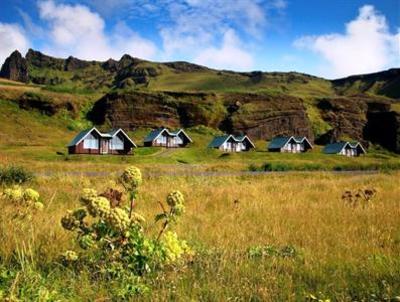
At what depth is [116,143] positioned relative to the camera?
78812mm

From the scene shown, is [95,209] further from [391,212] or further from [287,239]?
[391,212]

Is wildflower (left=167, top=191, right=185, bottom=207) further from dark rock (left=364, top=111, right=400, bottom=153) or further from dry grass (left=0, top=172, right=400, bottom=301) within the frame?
dark rock (left=364, top=111, right=400, bottom=153)

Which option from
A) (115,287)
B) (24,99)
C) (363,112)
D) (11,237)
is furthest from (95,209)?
(363,112)

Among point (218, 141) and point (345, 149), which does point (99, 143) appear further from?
point (345, 149)

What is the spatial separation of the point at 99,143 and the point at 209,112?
130 feet

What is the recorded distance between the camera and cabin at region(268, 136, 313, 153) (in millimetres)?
97125

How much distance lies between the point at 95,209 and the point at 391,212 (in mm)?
7143

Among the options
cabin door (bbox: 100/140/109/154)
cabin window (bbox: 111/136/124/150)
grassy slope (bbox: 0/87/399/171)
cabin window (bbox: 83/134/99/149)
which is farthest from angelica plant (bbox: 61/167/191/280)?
cabin window (bbox: 111/136/124/150)

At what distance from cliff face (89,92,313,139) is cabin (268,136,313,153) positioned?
12.9 m

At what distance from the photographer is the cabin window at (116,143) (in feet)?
257

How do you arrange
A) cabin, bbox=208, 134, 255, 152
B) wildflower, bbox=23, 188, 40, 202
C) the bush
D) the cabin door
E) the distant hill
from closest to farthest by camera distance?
1. wildflower, bbox=23, 188, 40, 202
2. the bush
3. the cabin door
4. cabin, bbox=208, 134, 255, 152
5. the distant hill

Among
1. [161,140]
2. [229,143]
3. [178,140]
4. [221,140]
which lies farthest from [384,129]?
[161,140]

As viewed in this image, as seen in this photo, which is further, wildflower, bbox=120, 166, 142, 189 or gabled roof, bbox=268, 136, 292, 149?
gabled roof, bbox=268, 136, 292, 149

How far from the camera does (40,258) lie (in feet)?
16.0
